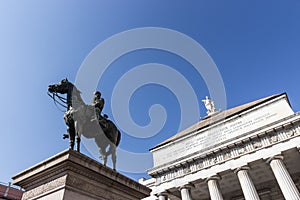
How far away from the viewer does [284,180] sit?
17.9 m

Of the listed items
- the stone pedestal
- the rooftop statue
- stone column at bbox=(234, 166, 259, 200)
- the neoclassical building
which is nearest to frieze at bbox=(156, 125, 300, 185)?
the neoclassical building

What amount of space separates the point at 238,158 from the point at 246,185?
2.45m

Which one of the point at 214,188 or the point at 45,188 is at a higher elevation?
the point at 214,188

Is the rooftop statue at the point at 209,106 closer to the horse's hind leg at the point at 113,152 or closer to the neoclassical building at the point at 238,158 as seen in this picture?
the neoclassical building at the point at 238,158

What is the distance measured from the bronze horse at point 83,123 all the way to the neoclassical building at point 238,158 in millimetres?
17500

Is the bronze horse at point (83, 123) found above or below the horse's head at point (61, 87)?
below

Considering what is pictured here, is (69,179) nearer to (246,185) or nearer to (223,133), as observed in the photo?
(246,185)

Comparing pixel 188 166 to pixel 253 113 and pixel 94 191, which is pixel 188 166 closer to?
pixel 253 113

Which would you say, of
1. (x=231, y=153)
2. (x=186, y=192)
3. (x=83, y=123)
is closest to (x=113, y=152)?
(x=83, y=123)

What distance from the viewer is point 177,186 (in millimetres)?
22812

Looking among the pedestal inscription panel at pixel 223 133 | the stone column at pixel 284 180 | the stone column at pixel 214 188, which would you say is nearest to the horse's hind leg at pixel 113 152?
the stone column at pixel 284 180

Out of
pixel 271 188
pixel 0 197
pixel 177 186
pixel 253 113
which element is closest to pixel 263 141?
pixel 253 113

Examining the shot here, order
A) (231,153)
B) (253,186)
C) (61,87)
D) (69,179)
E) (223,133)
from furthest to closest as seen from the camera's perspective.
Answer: (223,133)
(231,153)
(253,186)
(61,87)
(69,179)

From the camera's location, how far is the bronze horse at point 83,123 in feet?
15.9
